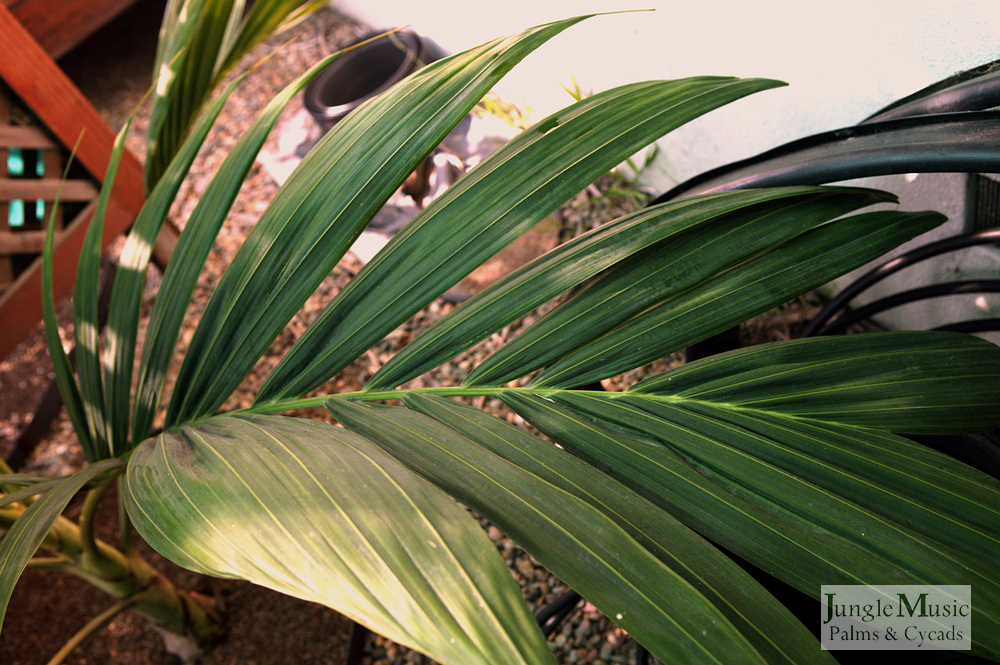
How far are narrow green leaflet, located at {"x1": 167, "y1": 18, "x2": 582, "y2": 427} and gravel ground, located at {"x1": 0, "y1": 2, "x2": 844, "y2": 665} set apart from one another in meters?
0.70

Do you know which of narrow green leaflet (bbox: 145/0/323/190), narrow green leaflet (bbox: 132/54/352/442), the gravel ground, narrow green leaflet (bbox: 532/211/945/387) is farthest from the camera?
the gravel ground

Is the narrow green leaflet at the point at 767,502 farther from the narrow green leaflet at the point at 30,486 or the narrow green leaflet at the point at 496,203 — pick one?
the narrow green leaflet at the point at 30,486

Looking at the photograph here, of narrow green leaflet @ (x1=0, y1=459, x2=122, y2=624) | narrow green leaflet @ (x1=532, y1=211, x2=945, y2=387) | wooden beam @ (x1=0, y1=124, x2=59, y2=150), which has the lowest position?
narrow green leaflet @ (x1=0, y1=459, x2=122, y2=624)

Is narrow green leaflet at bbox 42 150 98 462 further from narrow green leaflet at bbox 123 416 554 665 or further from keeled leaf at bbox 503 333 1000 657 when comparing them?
keeled leaf at bbox 503 333 1000 657

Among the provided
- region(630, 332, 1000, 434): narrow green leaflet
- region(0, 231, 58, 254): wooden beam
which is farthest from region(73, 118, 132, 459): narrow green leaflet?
region(0, 231, 58, 254): wooden beam

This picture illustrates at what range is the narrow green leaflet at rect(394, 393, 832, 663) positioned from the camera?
1.19ft

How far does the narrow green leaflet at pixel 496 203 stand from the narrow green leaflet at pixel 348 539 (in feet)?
0.46

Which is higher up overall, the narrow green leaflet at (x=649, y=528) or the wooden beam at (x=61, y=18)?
the wooden beam at (x=61, y=18)

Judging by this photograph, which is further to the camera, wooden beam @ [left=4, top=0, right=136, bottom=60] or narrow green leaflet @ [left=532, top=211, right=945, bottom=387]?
wooden beam @ [left=4, top=0, right=136, bottom=60]

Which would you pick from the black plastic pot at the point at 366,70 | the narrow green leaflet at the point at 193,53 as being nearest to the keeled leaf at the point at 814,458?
the narrow green leaflet at the point at 193,53

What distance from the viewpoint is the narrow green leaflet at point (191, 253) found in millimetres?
628

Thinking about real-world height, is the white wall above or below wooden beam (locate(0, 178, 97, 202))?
above

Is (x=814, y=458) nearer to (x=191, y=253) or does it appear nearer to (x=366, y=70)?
(x=191, y=253)

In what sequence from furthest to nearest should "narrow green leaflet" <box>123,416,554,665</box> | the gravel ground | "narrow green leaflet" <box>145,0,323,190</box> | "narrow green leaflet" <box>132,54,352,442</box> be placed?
the gravel ground
"narrow green leaflet" <box>145,0,323,190</box>
"narrow green leaflet" <box>132,54,352,442</box>
"narrow green leaflet" <box>123,416,554,665</box>
